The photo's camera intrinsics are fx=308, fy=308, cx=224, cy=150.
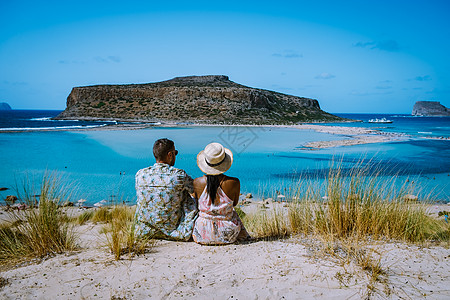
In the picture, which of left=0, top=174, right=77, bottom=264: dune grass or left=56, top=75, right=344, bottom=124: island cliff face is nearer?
left=0, top=174, right=77, bottom=264: dune grass

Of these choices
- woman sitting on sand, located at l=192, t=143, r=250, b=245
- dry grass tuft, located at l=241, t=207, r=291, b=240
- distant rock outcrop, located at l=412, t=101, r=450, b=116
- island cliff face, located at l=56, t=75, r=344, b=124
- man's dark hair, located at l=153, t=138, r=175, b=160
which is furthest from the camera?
distant rock outcrop, located at l=412, t=101, r=450, b=116

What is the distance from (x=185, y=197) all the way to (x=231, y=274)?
1.14m

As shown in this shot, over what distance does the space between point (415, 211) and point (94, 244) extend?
4.18 metres

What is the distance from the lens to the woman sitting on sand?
344cm

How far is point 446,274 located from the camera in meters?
2.87

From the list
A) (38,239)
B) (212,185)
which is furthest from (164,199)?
(38,239)

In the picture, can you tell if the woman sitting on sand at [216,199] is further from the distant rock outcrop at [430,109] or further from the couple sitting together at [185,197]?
the distant rock outcrop at [430,109]

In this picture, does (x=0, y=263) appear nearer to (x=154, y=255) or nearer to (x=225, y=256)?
(x=154, y=255)

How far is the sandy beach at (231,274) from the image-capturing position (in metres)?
2.60

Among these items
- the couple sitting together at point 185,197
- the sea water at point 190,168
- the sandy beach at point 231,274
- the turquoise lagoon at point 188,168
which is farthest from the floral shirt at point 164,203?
the sea water at point 190,168

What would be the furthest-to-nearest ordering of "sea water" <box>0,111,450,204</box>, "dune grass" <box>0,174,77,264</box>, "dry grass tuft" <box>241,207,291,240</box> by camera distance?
1. "sea water" <box>0,111,450,204</box>
2. "dry grass tuft" <box>241,207,291,240</box>
3. "dune grass" <box>0,174,77,264</box>

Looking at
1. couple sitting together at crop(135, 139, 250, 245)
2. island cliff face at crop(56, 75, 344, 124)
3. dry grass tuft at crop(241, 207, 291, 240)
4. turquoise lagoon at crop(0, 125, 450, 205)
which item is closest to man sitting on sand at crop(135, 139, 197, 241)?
couple sitting together at crop(135, 139, 250, 245)

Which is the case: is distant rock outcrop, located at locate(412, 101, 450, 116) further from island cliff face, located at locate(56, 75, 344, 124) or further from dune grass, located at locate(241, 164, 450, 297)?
dune grass, located at locate(241, 164, 450, 297)

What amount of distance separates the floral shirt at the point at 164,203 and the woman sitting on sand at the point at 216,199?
0.14m
